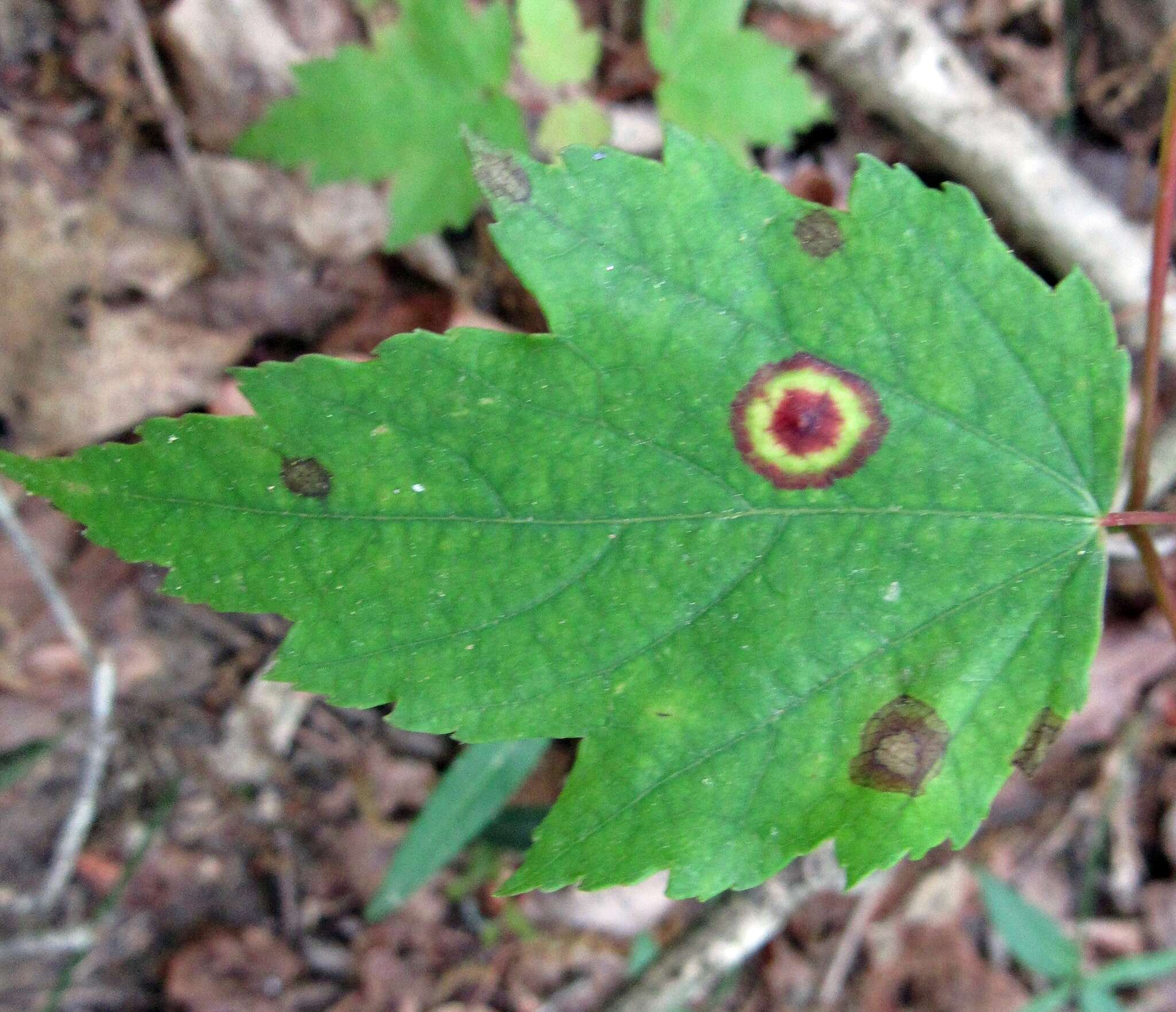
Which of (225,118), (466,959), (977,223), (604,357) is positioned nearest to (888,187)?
(977,223)

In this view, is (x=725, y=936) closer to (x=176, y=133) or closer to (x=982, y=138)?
(x=982, y=138)

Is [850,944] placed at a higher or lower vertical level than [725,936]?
lower

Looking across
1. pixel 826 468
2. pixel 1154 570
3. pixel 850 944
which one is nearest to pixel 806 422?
pixel 826 468

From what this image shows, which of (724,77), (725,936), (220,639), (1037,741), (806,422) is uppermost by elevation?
(724,77)

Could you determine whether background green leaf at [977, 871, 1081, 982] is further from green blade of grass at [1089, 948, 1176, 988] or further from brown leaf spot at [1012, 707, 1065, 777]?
brown leaf spot at [1012, 707, 1065, 777]

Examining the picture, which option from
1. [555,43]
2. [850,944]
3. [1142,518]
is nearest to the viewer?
[1142,518]

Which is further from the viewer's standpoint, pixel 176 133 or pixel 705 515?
pixel 176 133

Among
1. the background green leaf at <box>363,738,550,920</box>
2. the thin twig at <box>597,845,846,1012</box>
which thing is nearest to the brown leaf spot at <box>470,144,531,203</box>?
the background green leaf at <box>363,738,550,920</box>
